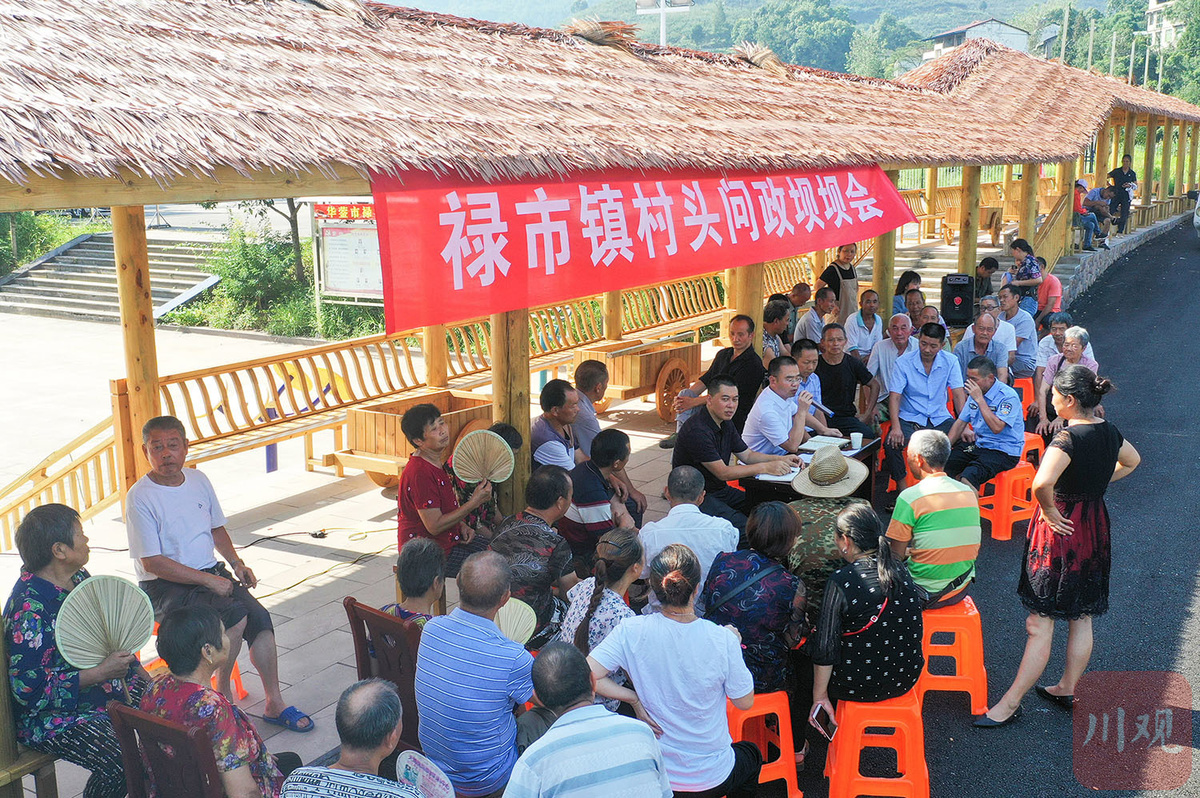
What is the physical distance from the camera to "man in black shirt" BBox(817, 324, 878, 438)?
7754 millimetres

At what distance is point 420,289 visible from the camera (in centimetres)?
424

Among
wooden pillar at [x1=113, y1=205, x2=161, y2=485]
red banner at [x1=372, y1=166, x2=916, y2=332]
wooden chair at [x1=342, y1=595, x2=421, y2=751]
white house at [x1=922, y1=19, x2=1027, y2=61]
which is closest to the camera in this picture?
wooden chair at [x1=342, y1=595, x2=421, y2=751]

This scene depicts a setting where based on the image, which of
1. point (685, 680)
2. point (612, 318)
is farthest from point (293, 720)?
point (612, 318)

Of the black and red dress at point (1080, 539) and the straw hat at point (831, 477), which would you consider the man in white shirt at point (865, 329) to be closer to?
the straw hat at point (831, 477)

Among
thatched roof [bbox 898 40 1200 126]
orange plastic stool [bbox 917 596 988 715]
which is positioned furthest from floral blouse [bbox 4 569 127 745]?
thatched roof [bbox 898 40 1200 126]

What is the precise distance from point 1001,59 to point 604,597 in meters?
16.6

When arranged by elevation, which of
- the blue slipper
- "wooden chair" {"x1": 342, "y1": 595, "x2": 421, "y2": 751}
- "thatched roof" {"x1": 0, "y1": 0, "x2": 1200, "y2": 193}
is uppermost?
"thatched roof" {"x1": 0, "y1": 0, "x2": 1200, "y2": 193}

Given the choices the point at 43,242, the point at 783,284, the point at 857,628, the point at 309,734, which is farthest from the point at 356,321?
the point at 857,628

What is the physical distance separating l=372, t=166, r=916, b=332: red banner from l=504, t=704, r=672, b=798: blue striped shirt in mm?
1887

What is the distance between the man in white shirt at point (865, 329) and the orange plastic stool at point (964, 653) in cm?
458

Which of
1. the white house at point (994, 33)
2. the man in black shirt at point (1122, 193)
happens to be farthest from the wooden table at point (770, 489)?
the white house at point (994, 33)

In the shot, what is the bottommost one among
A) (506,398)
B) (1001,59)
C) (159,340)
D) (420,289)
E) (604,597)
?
(159,340)

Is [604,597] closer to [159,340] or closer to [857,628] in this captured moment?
[857,628]

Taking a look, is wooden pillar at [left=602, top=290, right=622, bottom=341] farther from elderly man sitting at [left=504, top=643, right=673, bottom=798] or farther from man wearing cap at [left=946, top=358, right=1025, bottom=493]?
elderly man sitting at [left=504, top=643, right=673, bottom=798]
